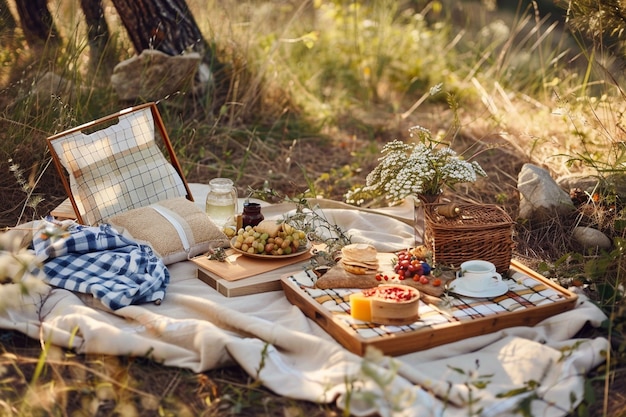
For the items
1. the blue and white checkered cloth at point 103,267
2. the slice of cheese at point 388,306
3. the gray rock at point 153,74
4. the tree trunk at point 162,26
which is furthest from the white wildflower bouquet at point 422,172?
the tree trunk at point 162,26

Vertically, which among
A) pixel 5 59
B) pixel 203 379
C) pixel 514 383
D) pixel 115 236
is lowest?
pixel 514 383

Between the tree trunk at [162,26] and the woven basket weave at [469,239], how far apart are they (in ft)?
9.74

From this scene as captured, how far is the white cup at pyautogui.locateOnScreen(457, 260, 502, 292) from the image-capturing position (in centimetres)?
358

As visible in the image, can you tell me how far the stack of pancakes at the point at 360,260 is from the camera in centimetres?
373

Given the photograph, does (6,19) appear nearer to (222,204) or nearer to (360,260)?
(222,204)

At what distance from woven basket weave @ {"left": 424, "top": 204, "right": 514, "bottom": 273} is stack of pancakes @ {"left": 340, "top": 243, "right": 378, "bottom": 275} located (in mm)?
330

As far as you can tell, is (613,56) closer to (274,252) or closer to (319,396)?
(274,252)

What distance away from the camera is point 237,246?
404 centimetres

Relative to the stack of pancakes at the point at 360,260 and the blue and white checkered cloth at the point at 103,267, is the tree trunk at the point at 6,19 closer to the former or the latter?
the blue and white checkered cloth at the point at 103,267

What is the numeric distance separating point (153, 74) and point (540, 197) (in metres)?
2.98

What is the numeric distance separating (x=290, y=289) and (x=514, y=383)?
1154mm

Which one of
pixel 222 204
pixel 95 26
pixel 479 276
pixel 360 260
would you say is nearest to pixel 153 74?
pixel 95 26

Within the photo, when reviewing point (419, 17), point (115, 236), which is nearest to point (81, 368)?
point (115, 236)

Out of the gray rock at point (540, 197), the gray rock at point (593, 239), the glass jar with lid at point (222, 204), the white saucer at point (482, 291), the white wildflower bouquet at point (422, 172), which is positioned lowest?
the gray rock at point (593, 239)
